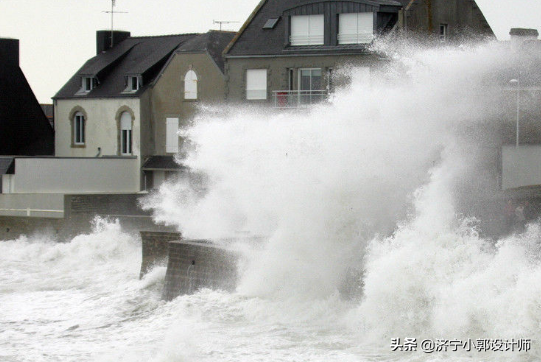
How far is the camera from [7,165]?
38.6m

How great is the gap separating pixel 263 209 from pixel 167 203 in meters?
8.60

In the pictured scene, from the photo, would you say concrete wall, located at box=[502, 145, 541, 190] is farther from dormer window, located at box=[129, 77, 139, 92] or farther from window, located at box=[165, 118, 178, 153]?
dormer window, located at box=[129, 77, 139, 92]

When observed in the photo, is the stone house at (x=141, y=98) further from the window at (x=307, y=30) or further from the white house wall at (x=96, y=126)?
the window at (x=307, y=30)

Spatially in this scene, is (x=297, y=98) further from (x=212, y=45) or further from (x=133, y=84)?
(x=133, y=84)

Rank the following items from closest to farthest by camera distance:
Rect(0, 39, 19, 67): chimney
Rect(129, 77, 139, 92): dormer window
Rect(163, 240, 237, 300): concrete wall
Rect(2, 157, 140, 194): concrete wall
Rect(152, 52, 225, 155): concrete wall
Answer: Rect(163, 240, 237, 300): concrete wall, Rect(2, 157, 140, 194): concrete wall, Rect(152, 52, 225, 155): concrete wall, Rect(129, 77, 139, 92): dormer window, Rect(0, 39, 19, 67): chimney

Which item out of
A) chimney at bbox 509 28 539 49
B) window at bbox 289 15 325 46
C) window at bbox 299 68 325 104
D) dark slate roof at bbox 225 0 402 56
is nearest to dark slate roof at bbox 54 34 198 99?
dark slate roof at bbox 225 0 402 56

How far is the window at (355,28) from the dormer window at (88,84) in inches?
546

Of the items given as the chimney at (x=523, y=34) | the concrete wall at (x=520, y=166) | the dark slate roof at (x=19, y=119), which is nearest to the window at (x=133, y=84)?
the dark slate roof at (x=19, y=119)

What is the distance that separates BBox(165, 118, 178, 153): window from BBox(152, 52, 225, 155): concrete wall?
Answer: 0.58ft

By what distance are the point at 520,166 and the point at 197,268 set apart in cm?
1181

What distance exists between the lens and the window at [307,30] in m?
35.3

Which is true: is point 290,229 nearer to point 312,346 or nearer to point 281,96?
point 312,346

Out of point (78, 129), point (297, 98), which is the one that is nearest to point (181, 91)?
point (78, 129)

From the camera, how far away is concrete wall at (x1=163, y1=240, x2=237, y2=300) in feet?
73.1
